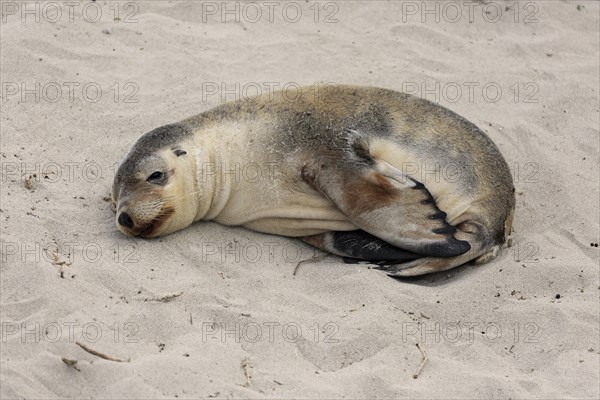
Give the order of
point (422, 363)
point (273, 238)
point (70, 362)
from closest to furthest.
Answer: point (70, 362), point (422, 363), point (273, 238)

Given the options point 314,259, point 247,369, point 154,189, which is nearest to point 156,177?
point 154,189

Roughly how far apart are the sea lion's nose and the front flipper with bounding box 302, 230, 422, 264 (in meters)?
1.27

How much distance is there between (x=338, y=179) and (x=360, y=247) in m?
0.51

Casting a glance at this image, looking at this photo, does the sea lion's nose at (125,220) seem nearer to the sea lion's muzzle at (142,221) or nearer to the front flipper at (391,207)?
the sea lion's muzzle at (142,221)

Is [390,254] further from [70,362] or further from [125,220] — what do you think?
[70,362]

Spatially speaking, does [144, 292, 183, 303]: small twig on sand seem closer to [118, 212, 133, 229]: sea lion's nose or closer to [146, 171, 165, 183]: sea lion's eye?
[118, 212, 133, 229]: sea lion's nose

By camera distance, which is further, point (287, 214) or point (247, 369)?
point (287, 214)

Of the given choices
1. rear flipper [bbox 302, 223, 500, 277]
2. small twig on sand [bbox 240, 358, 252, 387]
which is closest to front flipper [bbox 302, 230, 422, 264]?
rear flipper [bbox 302, 223, 500, 277]

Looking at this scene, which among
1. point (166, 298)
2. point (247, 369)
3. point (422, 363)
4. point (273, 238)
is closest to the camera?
point (247, 369)

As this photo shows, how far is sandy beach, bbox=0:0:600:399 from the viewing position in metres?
5.70

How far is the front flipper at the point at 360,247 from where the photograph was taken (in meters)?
7.01

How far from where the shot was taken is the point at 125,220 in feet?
22.6

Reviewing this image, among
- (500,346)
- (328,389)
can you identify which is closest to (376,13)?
(500,346)

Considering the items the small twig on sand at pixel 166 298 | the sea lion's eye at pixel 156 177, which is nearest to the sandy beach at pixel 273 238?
the small twig on sand at pixel 166 298
